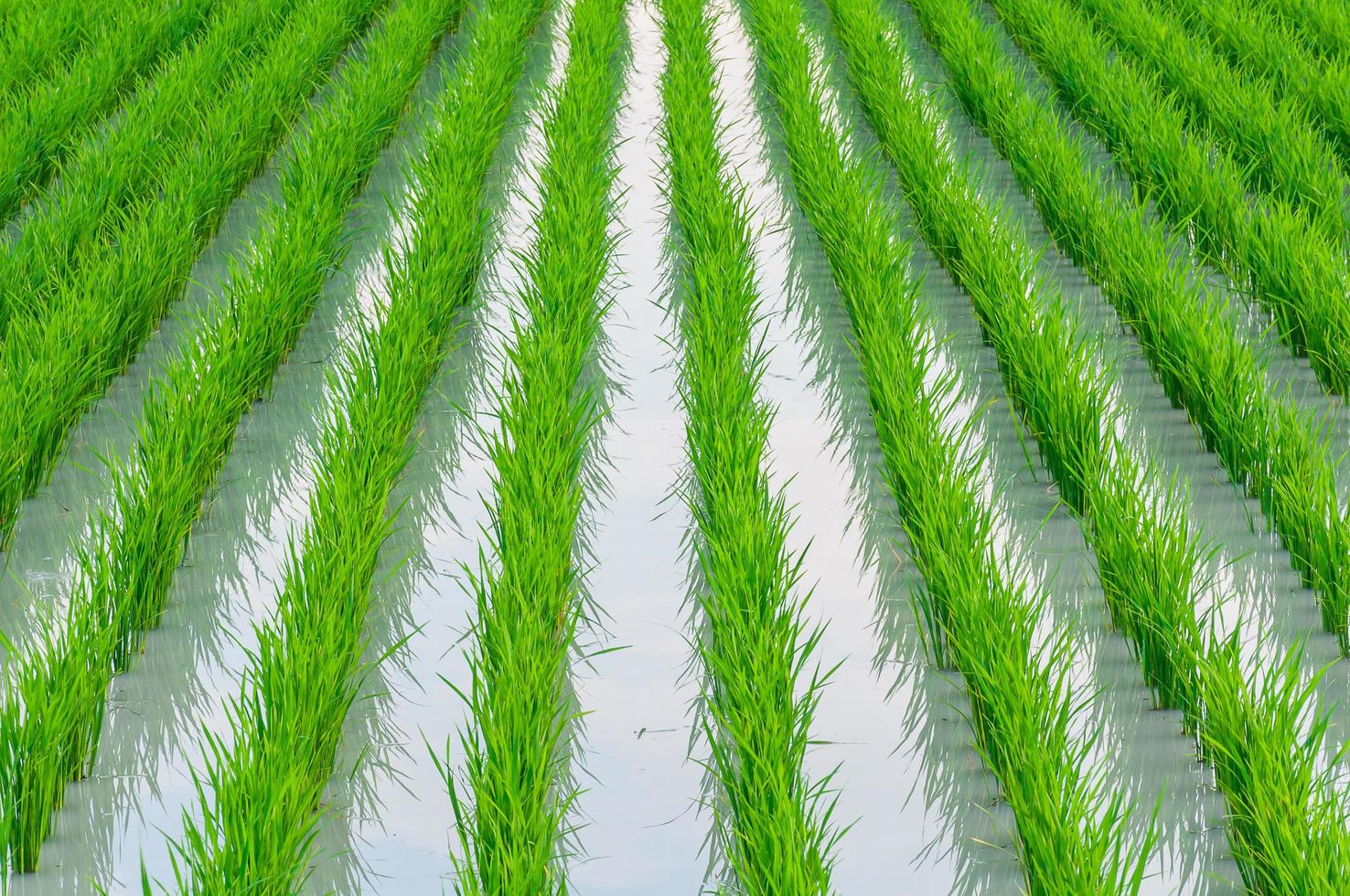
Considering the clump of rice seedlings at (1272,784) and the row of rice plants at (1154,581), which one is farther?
the row of rice plants at (1154,581)

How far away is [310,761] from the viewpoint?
1.97 m

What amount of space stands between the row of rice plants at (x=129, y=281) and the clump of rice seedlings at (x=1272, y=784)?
2.12 m

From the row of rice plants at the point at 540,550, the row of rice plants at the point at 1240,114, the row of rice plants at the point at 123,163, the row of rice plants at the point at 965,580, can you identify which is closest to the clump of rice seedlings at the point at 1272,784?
the row of rice plants at the point at 965,580

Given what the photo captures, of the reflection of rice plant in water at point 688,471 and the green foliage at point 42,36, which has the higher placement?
the green foliage at point 42,36

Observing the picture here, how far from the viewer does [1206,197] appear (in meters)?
3.53

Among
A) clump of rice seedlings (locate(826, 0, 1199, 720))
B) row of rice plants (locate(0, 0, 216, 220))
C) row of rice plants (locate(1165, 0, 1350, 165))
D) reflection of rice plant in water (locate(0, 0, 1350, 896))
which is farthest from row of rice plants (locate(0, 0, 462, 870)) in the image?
row of rice plants (locate(1165, 0, 1350, 165))

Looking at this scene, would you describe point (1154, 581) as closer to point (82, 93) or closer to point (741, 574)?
point (741, 574)

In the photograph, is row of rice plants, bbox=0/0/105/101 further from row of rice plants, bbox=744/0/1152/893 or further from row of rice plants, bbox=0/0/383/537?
row of rice plants, bbox=744/0/1152/893

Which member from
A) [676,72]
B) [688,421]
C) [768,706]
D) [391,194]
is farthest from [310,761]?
[676,72]

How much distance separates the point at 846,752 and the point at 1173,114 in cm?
263

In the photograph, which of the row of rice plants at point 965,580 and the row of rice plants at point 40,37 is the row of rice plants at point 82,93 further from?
the row of rice plants at point 965,580

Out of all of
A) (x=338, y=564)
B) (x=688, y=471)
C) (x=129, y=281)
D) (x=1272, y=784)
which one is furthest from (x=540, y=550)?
(x=129, y=281)

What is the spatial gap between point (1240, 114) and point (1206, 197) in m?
0.59

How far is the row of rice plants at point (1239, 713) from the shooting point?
1.73 m
